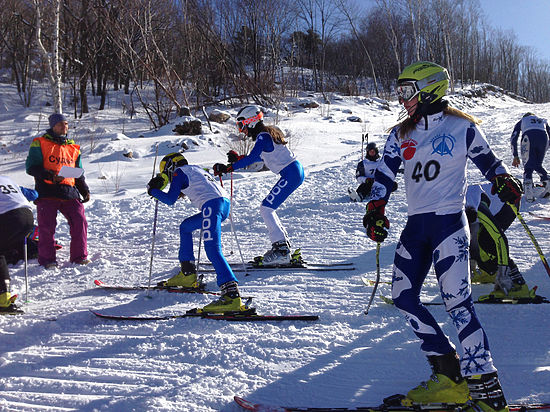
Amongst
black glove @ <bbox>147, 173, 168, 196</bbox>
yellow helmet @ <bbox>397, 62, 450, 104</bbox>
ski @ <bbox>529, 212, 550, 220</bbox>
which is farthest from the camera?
ski @ <bbox>529, 212, 550, 220</bbox>

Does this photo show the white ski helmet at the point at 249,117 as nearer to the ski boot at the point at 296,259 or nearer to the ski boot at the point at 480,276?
the ski boot at the point at 296,259

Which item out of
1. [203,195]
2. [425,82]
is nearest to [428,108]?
[425,82]

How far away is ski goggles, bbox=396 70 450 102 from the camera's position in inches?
101

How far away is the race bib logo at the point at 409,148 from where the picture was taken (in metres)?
2.58

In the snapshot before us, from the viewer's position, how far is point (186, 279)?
488 cm

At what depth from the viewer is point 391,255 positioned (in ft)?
18.9

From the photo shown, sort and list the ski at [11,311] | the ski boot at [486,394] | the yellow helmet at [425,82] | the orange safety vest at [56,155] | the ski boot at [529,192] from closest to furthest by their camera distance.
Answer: the ski boot at [486,394] < the yellow helmet at [425,82] < the ski at [11,311] < the orange safety vest at [56,155] < the ski boot at [529,192]

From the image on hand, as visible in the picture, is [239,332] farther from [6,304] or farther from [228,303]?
[6,304]

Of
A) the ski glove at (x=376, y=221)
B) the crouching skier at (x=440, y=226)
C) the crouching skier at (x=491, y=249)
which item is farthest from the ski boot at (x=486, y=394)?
the crouching skier at (x=491, y=249)

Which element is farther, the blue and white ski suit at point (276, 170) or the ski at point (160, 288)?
the blue and white ski suit at point (276, 170)

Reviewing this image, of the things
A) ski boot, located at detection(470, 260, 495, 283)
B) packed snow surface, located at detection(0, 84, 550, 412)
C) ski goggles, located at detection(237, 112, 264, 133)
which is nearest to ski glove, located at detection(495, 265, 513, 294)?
packed snow surface, located at detection(0, 84, 550, 412)

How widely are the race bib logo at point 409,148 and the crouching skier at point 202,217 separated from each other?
204 cm

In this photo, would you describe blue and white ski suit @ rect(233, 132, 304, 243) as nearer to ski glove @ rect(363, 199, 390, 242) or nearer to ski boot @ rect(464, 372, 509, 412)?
ski glove @ rect(363, 199, 390, 242)

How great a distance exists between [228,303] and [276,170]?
2410mm
